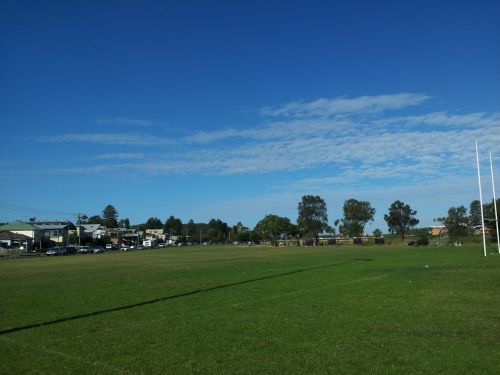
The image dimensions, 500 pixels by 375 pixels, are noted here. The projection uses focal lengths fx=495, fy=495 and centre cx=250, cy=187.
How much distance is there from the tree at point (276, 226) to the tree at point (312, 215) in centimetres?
406

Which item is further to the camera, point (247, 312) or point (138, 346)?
point (247, 312)

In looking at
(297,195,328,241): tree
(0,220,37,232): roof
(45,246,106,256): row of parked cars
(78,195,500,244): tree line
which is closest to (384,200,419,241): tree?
(78,195,500,244): tree line

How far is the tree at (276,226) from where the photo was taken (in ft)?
568

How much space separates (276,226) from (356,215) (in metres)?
31.0

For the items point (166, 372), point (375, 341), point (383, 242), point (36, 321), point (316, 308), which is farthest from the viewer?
point (383, 242)

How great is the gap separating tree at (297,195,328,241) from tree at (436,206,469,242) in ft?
166

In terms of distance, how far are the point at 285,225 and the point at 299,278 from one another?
150 m

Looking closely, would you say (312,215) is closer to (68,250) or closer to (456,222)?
(456,222)

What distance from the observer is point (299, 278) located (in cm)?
2502

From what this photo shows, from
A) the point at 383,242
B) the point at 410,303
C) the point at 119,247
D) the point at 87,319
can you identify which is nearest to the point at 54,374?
the point at 87,319

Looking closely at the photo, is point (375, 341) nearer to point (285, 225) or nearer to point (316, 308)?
point (316, 308)

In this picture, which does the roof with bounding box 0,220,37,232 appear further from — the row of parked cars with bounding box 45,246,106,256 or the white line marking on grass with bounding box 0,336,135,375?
the white line marking on grass with bounding box 0,336,135,375

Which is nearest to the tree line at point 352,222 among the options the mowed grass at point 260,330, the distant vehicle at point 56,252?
the distant vehicle at point 56,252

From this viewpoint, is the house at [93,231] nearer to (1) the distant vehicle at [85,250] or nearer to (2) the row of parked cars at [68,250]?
(2) the row of parked cars at [68,250]
